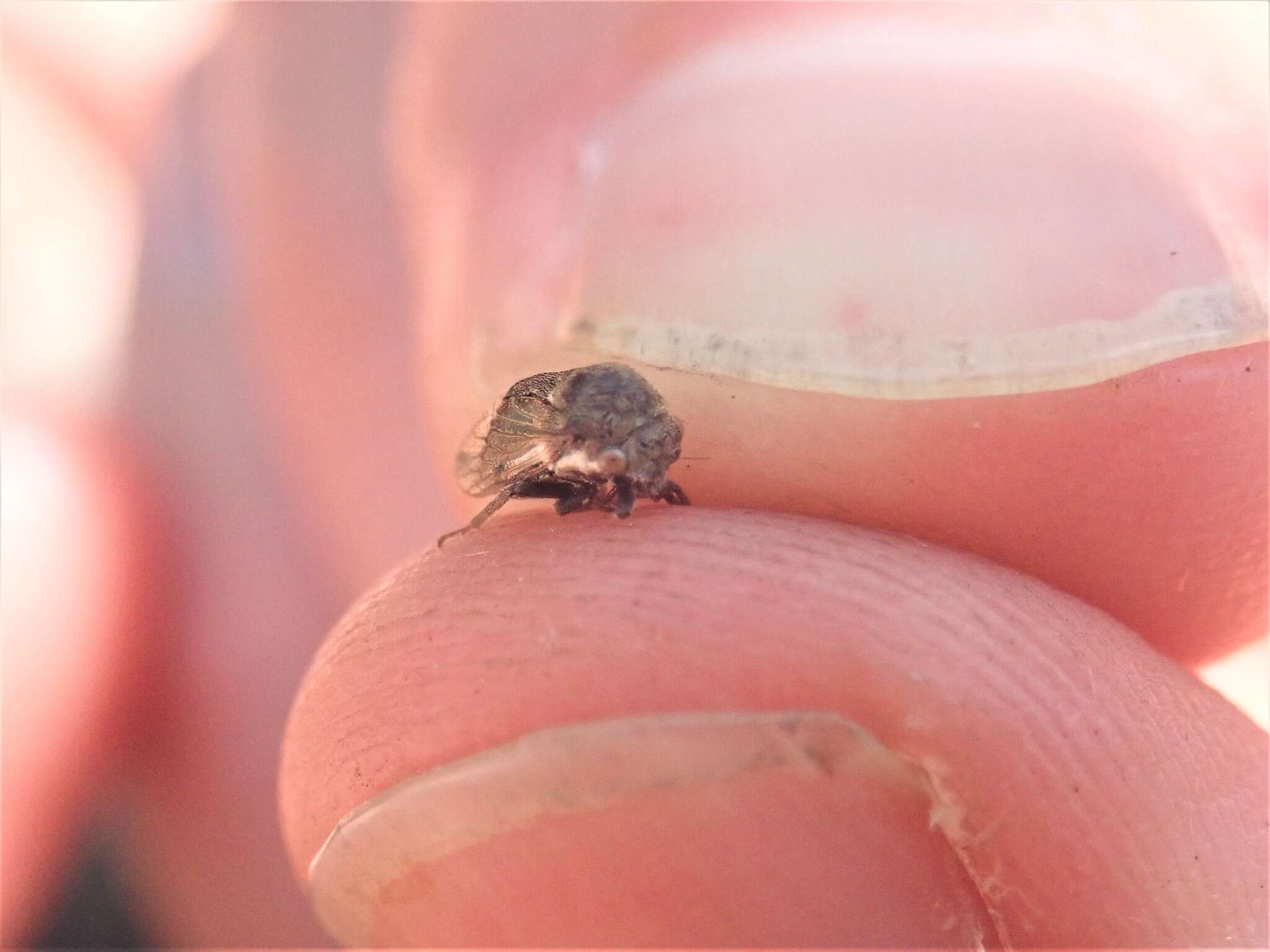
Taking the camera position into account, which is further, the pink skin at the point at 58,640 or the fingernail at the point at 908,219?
the pink skin at the point at 58,640

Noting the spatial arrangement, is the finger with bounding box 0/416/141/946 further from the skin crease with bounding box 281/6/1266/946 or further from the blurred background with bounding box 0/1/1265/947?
the skin crease with bounding box 281/6/1266/946

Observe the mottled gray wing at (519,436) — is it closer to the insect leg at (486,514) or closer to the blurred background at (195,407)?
the insect leg at (486,514)

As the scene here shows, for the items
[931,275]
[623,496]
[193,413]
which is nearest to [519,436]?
[623,496]

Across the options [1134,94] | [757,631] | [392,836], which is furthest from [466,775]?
[1134,94]

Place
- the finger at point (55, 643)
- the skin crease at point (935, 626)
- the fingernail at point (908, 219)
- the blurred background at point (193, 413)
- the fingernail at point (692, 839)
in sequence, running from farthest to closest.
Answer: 1. the blurred background at point (193, 413)
2. the finger at point (55, 643)
3. the fingernail at point (908, 219)
4. the skin crease at point (935, 626)
5. the fingernail at point (692, 839)

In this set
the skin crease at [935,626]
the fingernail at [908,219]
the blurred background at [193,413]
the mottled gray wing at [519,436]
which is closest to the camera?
the skin crease at [935,626]

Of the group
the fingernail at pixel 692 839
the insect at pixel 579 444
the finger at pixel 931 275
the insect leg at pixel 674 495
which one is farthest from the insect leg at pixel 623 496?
the fingernail at pixel 692 839

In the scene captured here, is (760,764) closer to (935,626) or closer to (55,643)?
(935,626)
